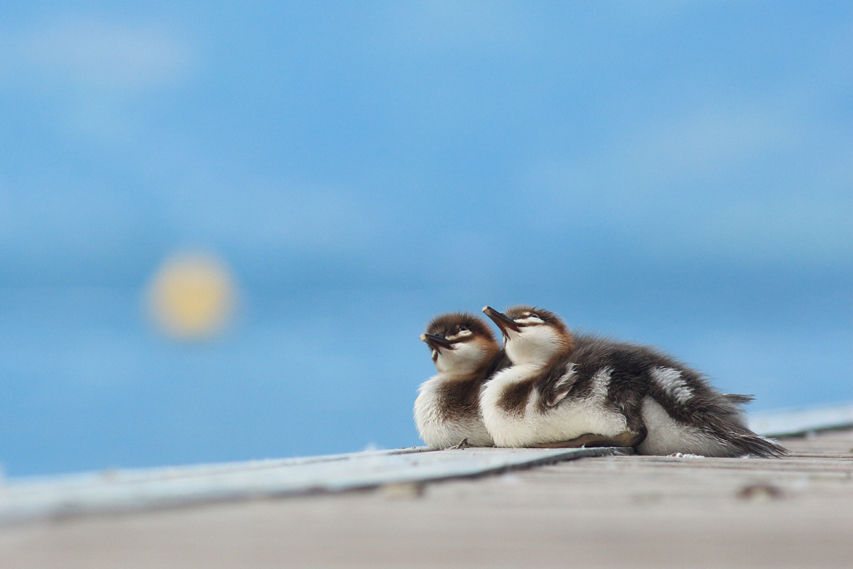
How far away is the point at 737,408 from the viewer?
4.89 metres

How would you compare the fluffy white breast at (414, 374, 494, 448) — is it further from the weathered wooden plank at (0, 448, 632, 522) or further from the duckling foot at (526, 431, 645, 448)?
the weathered wooden plank at (0, 448, 632, 522)

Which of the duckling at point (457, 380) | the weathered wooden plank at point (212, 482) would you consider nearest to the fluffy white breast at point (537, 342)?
the duckling at point (457, 380)

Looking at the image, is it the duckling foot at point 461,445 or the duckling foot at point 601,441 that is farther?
the duckling foot at point 461,445

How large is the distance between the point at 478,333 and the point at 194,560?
15.2 ft

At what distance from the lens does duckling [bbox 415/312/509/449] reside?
5.76 m

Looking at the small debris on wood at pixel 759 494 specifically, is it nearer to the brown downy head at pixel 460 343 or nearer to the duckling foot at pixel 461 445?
the duckling foot at pixel 461 445

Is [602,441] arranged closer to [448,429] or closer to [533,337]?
[533,337]

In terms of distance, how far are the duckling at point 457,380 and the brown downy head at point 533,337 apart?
0.39 meters

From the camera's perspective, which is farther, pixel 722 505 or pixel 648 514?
pixel 722 505

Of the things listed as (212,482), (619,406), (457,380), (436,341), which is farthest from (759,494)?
(457,380)

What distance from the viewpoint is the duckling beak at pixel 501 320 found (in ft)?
18.3

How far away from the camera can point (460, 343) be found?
6121 millimetres

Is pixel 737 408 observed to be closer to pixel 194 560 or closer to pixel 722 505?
pixel 722 505

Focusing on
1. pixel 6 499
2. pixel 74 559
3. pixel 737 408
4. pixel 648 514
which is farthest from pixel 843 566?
pixel 737 408
